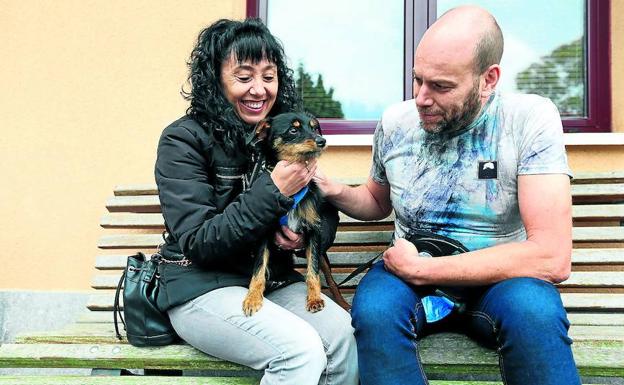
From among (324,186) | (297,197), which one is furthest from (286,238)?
(324,186)

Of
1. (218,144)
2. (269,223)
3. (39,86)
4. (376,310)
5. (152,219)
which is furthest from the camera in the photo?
(39,86)

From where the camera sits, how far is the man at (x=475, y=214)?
2.33 metres

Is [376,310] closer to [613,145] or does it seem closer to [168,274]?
[168,274]

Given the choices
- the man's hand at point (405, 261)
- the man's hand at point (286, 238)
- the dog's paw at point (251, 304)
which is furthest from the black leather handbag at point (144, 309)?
the man's hand at point (405, 261)

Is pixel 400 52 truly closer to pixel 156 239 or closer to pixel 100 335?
pixel 156 239

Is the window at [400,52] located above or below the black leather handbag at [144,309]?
above

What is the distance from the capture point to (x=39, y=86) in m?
4.41

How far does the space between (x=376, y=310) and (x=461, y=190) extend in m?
0.69

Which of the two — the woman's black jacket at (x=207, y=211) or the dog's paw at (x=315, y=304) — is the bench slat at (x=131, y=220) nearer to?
the woman's black jacket at (x=207, y=211)

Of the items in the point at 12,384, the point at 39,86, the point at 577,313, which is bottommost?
the point at 12,384

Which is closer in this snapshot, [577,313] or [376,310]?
[376,310]

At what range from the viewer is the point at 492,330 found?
2471 mm

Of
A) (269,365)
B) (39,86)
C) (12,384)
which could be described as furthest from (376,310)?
(39,86)

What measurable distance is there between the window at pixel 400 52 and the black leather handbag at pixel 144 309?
198 centimetres
